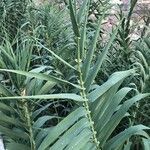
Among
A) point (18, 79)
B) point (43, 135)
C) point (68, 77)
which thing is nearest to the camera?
point (18, 79)

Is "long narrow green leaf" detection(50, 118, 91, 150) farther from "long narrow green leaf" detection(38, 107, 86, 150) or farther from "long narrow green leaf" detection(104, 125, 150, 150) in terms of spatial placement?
"long narrow green leaf" detection(104, 125, 150, 150)

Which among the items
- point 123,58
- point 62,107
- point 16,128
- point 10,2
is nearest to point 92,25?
point 123,58

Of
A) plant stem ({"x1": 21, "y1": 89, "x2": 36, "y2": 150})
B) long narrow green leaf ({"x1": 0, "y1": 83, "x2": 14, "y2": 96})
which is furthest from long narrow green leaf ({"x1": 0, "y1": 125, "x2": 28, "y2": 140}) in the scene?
long narrow green leaf ({"x1": 0, "y1": 83, "x2": 14, "y2": 96})

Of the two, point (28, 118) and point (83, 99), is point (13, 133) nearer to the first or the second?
point (28, 118)

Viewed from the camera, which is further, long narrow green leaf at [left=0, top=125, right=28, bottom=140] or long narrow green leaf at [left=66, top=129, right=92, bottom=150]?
long narrow green leaf at [left=0, top=125, right=28, bottom=140]

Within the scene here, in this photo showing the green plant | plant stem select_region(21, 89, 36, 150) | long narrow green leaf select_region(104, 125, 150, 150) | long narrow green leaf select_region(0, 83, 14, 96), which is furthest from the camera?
plant stem select_region(21, 89, 36, 150)

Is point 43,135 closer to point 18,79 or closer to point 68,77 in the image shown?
point 18,79

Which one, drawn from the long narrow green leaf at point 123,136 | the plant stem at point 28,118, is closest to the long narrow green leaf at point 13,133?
the plant stem at point 28,118

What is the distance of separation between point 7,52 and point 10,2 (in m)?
2.14

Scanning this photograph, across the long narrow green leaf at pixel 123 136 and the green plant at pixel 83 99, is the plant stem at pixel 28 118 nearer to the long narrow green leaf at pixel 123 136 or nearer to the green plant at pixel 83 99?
the green plant at pixel 83 99

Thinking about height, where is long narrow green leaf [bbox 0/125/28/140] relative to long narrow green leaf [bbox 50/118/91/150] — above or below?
below

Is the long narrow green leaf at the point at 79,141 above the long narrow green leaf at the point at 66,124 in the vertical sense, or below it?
below

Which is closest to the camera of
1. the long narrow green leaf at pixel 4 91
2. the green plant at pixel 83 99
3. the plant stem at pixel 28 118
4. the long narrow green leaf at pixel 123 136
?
the green plant at pixel 83 99

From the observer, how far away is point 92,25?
289 centimetres
